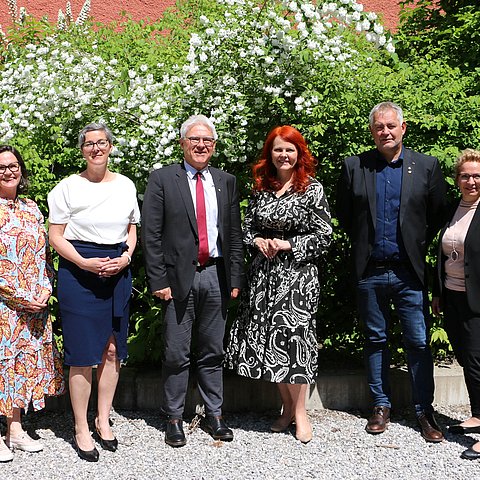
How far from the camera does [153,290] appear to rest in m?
4.66

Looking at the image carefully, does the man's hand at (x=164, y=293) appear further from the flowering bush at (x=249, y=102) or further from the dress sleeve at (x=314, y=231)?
the dress sleeve at (x=314, y=231)

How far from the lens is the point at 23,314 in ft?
14.8

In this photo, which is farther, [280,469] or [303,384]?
[303,384]

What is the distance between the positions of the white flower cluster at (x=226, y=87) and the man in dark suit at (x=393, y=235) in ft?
2.11

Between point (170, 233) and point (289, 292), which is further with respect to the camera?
point (289, 292)

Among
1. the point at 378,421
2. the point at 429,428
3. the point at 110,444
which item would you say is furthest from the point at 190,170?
the point at 429,428

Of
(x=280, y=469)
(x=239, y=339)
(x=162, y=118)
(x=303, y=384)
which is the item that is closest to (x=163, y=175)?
(x=162, y=118)

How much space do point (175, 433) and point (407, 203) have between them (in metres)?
2.05

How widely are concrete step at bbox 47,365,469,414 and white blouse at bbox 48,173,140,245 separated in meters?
1.35

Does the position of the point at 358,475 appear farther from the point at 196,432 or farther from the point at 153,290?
the point at 153,290

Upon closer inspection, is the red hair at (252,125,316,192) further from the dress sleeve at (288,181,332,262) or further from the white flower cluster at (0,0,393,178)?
the white flower cluster at (0,0,393,178)

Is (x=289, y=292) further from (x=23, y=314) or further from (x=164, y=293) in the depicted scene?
(x=23, y=314)

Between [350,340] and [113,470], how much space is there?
223 centimetres

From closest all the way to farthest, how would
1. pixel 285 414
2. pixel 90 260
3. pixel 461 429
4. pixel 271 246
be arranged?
pixel 90 260 → pixel 271 246 → pixel 461 429 → pixel 285 414
